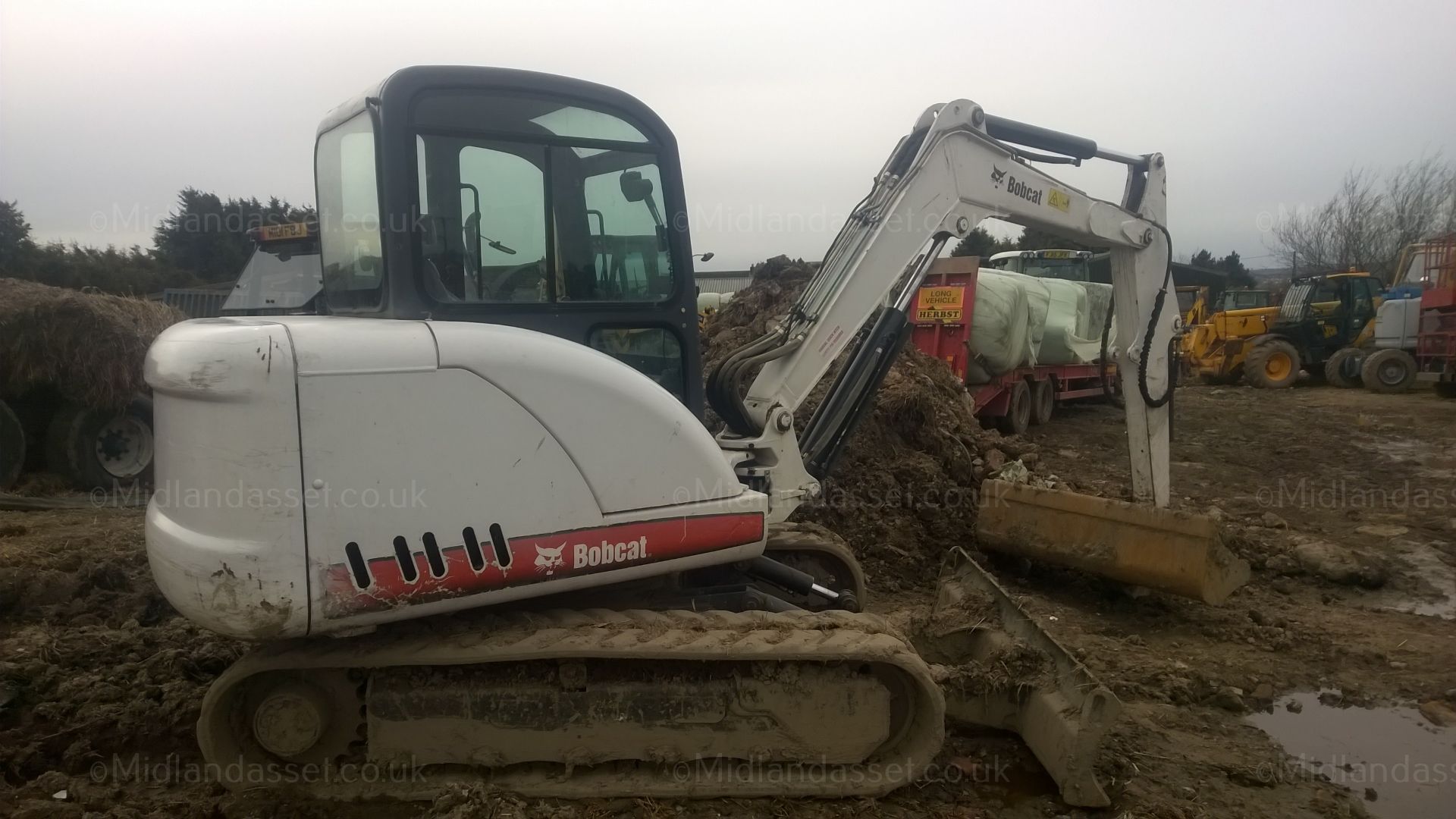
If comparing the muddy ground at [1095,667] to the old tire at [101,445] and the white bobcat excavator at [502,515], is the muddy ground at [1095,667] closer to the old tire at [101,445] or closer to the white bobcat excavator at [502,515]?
the white bobcat excavator at [502,515]

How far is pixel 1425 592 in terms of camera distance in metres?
6.04

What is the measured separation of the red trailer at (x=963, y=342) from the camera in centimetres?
1113

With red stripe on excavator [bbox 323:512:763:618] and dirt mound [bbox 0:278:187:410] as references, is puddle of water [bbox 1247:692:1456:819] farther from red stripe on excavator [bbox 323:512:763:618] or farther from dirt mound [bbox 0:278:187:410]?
dirt mound [bbox 0:278:187:410]

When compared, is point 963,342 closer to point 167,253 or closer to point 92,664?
point 92,664

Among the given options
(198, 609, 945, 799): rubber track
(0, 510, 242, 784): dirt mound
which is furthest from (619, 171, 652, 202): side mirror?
(0, 510, 242, 784): dirt mound

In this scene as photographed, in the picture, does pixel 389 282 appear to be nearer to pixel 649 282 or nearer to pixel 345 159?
pixel 345 159

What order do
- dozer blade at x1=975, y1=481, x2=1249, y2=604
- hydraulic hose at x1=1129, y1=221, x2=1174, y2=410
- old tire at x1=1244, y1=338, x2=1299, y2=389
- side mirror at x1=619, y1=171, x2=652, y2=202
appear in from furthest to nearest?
1. old tire at x1=1244, y1=338, x2=1299, y2=389
2. hydraulic hose at x1=1129, y1=221, x2=1174, y2=410
3. dozer blade at x1=975, y1=481, x2=1249, y2=604
4. side mirror at x1=619, y1=171, x2=652, y2=202

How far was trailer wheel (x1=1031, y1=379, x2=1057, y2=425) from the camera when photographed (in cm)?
1260

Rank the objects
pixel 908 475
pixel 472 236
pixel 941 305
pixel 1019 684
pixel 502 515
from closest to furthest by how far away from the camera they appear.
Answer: pixel 502 515 → pixel 472 236 → pixel 1019 684 → pixel 908 475 → pixel 941 305

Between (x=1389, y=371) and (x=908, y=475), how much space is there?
14.7 m

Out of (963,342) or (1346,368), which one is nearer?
(963,342)

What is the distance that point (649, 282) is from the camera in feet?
11.6

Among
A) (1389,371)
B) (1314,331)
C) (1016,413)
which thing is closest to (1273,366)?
(1314,331)

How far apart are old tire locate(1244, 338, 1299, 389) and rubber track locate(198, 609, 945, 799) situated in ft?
59.8
